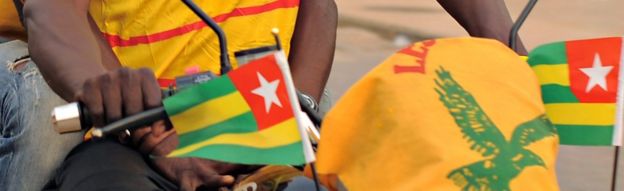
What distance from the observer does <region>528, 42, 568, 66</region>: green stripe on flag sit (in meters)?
1.84

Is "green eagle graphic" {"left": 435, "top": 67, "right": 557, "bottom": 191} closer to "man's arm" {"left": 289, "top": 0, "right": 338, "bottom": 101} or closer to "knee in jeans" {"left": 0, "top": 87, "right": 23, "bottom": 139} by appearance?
"man's arm" {"left": 289, "top": 0, "right": 338, "bottom": 101}

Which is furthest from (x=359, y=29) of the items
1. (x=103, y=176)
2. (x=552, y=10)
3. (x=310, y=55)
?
(x=103, y=176)

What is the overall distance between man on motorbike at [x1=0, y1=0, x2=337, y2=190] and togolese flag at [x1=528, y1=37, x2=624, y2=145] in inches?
26.0

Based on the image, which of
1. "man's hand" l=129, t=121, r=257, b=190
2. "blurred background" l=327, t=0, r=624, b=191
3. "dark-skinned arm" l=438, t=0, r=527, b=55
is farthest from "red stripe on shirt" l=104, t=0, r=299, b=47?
"blurred background" l=327, t=0, r=624, b=191

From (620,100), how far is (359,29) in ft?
20.9

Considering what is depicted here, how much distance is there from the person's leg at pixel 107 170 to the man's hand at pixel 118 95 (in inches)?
10.5

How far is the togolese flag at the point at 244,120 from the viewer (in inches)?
61.5

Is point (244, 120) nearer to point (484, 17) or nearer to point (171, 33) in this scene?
point (171, 33)

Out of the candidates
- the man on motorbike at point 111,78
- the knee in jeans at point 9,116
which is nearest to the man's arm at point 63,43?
the man on motorbike at point 111,78

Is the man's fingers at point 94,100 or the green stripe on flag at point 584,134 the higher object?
the man's fingers at point 94,100

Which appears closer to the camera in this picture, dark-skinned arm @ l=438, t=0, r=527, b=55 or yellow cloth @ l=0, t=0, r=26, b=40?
dark-skinned arm @ l=438, t=0, r=527, b=55

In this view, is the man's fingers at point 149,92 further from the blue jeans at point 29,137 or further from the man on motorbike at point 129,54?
the blue jeans at point 29,137

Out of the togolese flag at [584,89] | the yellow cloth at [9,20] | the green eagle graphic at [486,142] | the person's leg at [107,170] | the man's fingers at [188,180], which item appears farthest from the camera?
Result: the yellow cloth at [9,20]

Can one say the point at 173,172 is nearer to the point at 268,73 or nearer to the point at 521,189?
the point at 268,73
